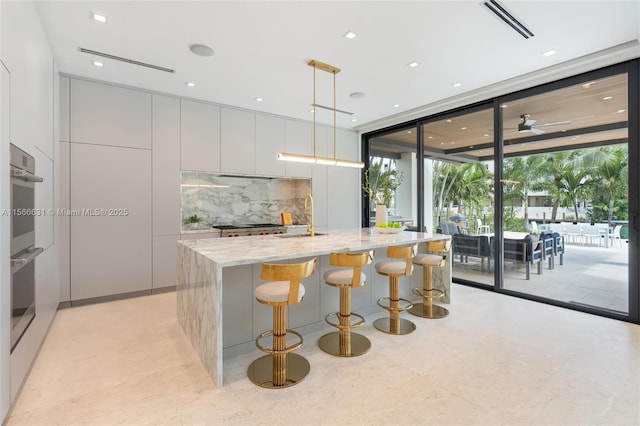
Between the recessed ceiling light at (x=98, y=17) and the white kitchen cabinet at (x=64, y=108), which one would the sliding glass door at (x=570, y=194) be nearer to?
the recessed ceiling light at (x=98, y=17)

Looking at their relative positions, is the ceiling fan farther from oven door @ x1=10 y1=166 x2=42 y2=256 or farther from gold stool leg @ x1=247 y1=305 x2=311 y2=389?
oven door @ x1=10 y1=166 x2=42 y2=256

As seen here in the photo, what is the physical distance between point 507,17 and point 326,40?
1549 millimetres

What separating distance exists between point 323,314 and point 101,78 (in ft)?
12.7

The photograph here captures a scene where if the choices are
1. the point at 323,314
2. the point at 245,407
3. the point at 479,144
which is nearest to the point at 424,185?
the point at 479,144

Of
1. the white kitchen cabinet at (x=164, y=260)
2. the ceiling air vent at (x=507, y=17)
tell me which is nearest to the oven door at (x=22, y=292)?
the white kitchen cabinet at (x=164, y=260)

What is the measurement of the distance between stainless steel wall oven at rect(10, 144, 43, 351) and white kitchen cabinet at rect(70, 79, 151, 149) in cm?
176

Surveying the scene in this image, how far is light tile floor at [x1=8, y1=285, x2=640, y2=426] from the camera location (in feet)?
6.08

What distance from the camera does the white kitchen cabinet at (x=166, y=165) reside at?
4.36 m

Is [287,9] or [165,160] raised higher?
[287,9]

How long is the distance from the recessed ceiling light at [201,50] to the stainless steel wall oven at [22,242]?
171 cm

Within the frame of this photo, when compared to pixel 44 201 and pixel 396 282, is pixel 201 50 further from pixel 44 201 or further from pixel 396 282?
pixel 396 282

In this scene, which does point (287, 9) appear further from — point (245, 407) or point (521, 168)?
point (521, 168)

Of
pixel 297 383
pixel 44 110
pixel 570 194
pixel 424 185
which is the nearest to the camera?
pixel 297 383

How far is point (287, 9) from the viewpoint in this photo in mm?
2541
